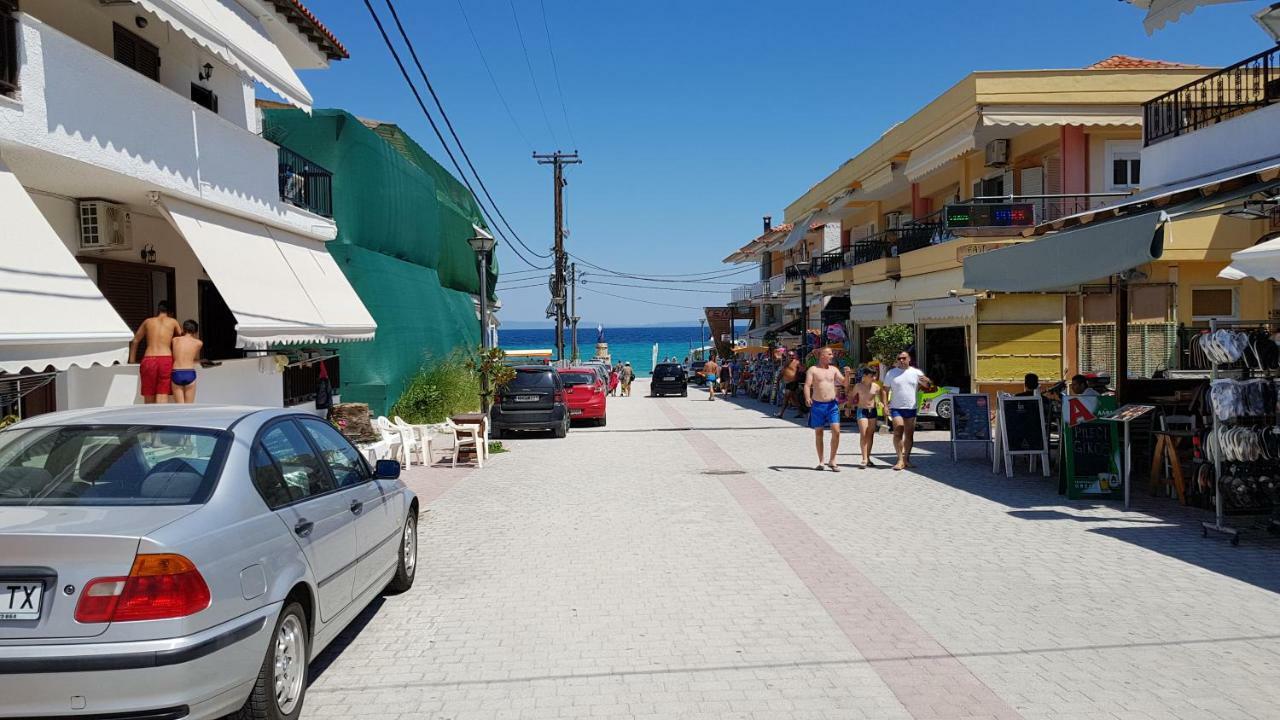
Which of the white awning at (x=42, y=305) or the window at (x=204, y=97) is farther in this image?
the window at (x=204, y=97)

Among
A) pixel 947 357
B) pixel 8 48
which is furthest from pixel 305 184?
pixel 947 357

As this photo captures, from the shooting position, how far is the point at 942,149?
69.2 ft

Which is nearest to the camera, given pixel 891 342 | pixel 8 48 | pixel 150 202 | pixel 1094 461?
pixel 8 48

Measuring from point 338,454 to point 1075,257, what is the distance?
749 centimetres

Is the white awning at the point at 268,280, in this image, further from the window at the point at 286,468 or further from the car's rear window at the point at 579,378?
the car's rear window at the point at 579,378

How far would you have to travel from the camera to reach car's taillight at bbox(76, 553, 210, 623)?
3512 millimetres

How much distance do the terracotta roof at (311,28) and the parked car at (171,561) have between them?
11.2m

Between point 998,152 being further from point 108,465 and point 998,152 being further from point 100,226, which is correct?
point 108,465

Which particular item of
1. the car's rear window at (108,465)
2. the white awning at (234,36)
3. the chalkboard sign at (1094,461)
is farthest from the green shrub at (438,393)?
the car's rear window at (108,465)

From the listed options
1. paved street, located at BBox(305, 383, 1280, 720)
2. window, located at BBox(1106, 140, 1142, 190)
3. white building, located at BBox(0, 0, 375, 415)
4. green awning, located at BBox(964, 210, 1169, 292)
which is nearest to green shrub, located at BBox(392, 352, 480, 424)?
white building, located at BBox(0, 0, 375, 415)

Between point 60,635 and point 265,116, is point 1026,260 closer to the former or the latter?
point 60,635

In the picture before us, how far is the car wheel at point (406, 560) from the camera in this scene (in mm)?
6773

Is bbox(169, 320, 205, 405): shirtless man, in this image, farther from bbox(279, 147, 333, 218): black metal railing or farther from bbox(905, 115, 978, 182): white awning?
bbox(905, 115, 978, 182): white awning

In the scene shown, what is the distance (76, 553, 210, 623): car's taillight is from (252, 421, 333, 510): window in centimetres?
81
